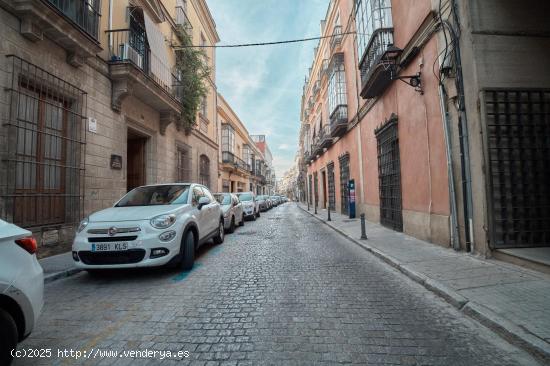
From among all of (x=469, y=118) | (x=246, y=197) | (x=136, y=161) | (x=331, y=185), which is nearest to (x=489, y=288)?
(x=469, y=118)

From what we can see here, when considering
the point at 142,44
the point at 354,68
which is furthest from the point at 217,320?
the point at 354,68

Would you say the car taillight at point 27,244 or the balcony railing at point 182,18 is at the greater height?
the balcony railing at point 182,18

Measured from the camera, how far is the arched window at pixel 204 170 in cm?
1834

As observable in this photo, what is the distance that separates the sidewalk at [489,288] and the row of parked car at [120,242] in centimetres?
403

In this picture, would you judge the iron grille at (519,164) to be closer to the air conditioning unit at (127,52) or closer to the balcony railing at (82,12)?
the balcony railing at (82,12)

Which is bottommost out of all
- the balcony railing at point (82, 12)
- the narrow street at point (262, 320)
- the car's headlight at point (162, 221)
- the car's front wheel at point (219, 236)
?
the narrow street at point (262, 320)

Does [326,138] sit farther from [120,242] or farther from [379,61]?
[120,242]

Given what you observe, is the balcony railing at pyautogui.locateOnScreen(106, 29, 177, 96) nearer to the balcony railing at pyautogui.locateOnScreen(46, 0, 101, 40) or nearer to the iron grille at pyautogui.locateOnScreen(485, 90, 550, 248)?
the balcony railing at pyautogui.locateOnScreen(46, 0, 101, 40)

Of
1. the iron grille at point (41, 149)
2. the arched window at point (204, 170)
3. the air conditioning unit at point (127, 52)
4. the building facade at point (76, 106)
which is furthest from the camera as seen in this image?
the arched window at point (204, 170)

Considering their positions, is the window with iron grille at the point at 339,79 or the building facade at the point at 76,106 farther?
the window with iron grille at the point at 339,79

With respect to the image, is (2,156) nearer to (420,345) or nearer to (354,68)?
(420,345)

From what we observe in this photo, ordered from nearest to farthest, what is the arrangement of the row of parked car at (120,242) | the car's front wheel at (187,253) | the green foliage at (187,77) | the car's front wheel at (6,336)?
the car's front wheel at (6,336) < the row of parked car at (120,242) < the car's front wheel at (187,253) < the green foliage at (187,77)

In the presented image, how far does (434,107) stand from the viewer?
7.07m

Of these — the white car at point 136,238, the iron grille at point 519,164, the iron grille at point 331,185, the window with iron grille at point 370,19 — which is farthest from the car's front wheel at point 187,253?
the iron grille at point 331,185
